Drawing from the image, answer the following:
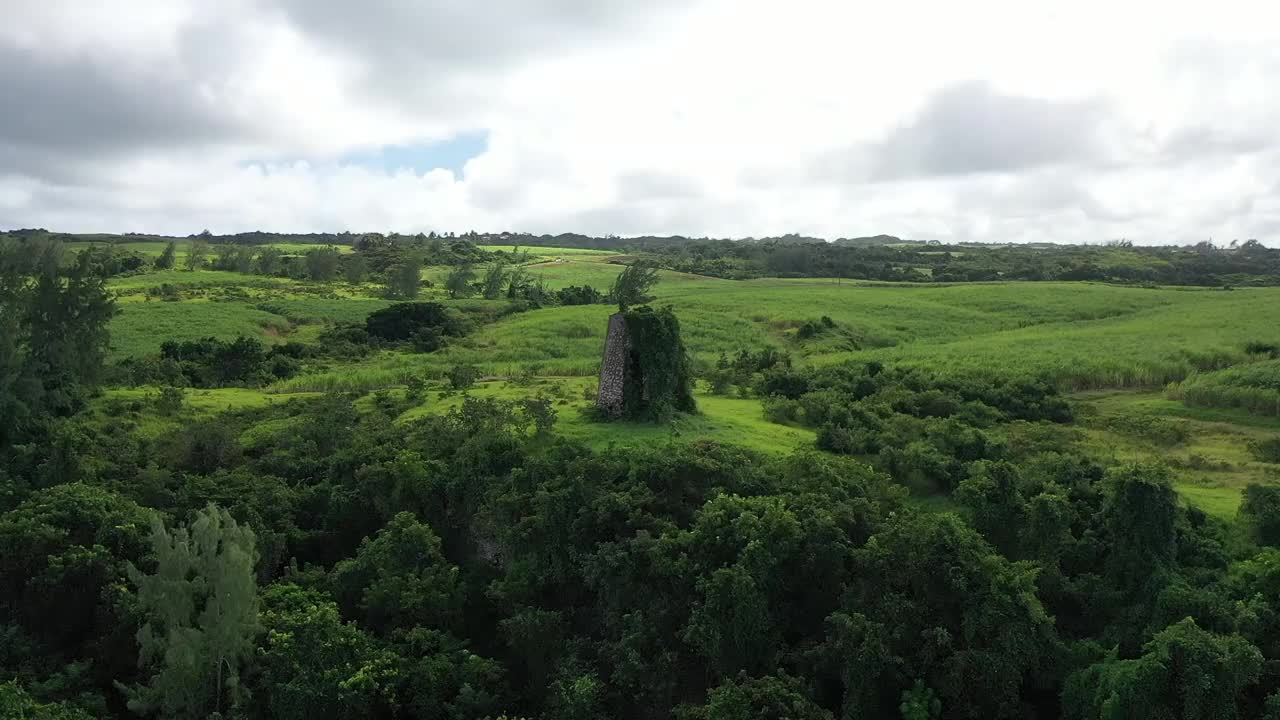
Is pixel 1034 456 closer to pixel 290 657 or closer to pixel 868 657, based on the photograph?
pixel 868 657

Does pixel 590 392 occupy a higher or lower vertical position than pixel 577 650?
higher

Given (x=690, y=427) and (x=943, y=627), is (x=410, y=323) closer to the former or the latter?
(x=690, y=427)

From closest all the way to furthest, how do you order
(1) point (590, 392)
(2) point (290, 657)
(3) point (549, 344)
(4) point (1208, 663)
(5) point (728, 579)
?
1. (4) point (1208, 663)
2. (5) point (728, 579)
3. (2) point (290, 657)
4. (1) point (590, 392)
5. (3) point (549, 344)

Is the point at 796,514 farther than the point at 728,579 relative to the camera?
Yes

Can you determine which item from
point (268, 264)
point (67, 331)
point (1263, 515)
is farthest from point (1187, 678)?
point (268, 264)

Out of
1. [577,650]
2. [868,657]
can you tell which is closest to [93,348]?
[577,650]

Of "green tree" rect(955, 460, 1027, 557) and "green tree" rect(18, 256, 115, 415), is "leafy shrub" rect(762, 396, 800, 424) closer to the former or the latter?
"green tree" rect(955, 460, 1027, 557)
